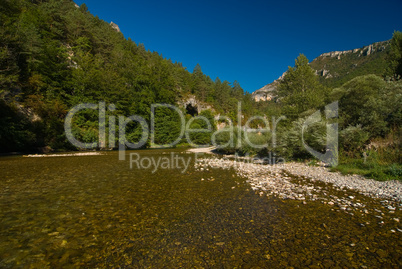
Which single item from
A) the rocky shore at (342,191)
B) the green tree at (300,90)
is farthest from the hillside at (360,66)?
the rocky shore at (342,191)

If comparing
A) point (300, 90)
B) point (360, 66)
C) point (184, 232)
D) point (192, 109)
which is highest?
point (360, 66)

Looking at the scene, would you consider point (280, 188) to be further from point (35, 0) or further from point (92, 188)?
point (35, 0)

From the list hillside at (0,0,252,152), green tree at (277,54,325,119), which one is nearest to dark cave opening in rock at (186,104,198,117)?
hillside at (0,0,252,152)

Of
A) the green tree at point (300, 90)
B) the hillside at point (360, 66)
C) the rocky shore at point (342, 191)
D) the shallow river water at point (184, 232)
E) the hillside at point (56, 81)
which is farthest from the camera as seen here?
the hillside at point (360, 66)

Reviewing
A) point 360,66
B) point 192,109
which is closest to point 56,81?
point 192,109

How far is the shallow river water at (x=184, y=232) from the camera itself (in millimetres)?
3836

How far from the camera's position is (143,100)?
42094 mm

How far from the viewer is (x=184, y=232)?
200 inches

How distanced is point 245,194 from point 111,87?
121 feet

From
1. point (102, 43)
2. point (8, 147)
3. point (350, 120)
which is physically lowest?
point (8, 147)

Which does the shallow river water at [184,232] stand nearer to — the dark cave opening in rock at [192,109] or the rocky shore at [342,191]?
the rocky shore at [342,191]

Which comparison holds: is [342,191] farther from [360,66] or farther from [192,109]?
[360,66]

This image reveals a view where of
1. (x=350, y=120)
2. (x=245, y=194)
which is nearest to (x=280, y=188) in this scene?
(x=245, y=194)

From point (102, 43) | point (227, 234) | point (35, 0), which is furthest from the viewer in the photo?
point (102, 43)
